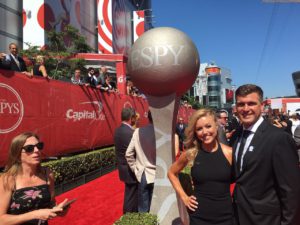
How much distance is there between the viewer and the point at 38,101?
6992mm

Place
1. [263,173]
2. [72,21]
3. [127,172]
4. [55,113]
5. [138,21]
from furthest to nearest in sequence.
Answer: [138,21]
[72,21]
[55,113]
[127,172]
[263,173]

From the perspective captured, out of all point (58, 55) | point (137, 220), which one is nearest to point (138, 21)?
point (58, 55)

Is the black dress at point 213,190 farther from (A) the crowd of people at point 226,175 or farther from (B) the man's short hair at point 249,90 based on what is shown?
(B) the man's short hair at point 249,90

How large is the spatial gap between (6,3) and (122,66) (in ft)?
26.2

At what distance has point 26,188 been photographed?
271 cm

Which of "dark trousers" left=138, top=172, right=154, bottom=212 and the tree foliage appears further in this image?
the tree foliage

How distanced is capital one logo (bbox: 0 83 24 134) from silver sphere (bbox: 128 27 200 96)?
2.78m

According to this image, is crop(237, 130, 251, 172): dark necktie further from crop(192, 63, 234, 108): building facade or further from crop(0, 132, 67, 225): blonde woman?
crop(192, 63, 234, 108): building facade

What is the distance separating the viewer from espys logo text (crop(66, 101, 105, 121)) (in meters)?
8.49

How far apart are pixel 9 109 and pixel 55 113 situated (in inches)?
64.7

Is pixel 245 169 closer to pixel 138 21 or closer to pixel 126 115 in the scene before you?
pixel 126 115

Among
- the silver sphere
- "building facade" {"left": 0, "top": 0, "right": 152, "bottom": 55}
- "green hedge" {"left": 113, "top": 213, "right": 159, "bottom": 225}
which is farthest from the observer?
"building facade" {"left": 0, "top": 0, "right": 152, "bottom": 55}

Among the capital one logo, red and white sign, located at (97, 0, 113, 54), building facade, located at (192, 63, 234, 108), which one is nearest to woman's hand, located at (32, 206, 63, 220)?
the capital one logo

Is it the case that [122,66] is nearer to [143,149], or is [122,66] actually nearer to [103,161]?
[103,161]
